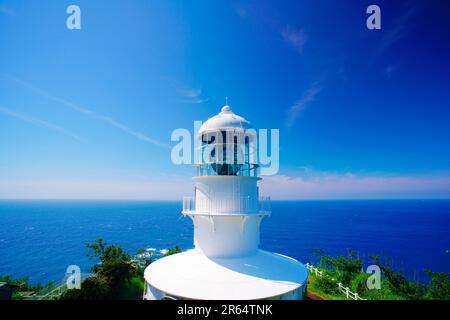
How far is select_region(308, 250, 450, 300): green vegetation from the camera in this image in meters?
11.2

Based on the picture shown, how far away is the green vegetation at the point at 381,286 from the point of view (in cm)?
1123

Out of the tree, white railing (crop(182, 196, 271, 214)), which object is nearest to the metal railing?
white railing (crop(182, 196, 271, 214))

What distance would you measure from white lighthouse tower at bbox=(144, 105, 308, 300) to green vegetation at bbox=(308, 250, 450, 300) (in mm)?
4727

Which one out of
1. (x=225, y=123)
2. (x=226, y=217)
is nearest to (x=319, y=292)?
(x=226, y=217)

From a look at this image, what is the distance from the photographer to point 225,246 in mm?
8844

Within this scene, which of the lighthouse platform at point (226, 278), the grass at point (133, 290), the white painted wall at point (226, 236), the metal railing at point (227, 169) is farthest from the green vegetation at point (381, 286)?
the grass at point (133, 290)

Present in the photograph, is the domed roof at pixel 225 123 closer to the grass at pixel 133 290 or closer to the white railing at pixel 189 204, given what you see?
the white railing at pixel 189 204

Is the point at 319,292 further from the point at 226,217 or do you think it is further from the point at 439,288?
the point at 226,217

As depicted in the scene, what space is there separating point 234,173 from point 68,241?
2842 inches

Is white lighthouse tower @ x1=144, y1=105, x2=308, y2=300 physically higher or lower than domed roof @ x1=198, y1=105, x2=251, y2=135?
lower

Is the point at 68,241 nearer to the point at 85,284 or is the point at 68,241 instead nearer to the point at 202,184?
the point at 85,284

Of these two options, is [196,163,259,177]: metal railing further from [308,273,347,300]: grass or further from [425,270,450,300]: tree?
[425,270,450,300]: tree
